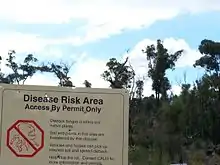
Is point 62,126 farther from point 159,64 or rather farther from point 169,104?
point 159,64

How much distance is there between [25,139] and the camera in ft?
12.6

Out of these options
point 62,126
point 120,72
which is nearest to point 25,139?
point 62,126

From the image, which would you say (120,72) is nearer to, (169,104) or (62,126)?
(169,104)

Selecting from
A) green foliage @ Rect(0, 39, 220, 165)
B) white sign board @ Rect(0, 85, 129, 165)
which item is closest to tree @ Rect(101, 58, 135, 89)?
green foliage @ Rect(0, 39, 220, 165)

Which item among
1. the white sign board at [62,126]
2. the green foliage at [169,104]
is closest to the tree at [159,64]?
the green foliage at [169,104]

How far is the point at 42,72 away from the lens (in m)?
67.7

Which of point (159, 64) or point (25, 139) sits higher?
point (159, 64)

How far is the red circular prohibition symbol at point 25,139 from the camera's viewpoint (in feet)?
12.6

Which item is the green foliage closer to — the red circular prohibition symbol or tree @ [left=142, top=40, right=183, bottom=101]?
tree @ [left=142, top=40, right=183, bottom=101]

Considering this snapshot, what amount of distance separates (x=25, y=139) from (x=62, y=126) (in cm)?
28

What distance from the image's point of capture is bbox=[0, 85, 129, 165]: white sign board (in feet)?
12.6

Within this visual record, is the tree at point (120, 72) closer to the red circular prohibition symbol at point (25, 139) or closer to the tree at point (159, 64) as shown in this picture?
the tree at point (159, 64)

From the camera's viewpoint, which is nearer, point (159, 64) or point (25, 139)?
point (25, 139)

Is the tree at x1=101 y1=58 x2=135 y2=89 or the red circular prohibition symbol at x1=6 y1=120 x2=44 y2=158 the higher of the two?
the tree at x1=101 y1=58 x2=135 y2=89
